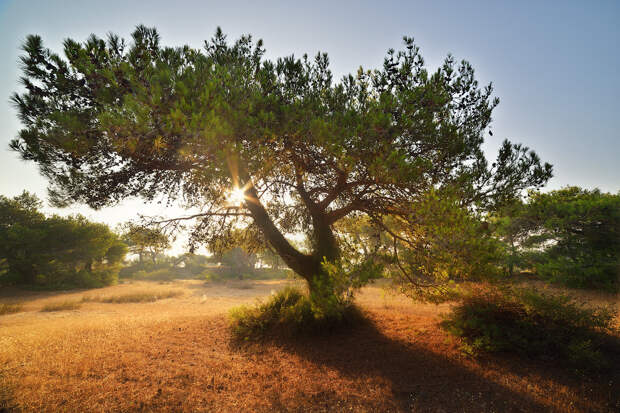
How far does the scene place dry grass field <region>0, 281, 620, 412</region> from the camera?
417 cm

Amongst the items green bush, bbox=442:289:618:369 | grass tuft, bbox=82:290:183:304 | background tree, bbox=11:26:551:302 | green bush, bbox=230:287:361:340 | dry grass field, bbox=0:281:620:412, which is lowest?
grass tuft, bbox=82:290:183:304

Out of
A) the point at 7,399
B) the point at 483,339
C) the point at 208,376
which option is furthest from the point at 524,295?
the point at 7,399

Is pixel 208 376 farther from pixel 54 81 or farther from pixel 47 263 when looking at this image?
pixel 47 263

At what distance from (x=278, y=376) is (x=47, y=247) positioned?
1142 inches

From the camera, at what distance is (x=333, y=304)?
5.96 m

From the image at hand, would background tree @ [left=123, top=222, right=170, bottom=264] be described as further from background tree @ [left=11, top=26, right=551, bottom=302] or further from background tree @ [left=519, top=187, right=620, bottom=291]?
background tree @ [left=519, top=187, right=620, bottom=291]

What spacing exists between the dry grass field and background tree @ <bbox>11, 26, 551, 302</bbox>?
205 cm

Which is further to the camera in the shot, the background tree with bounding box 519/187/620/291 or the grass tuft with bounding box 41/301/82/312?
the background tree with bounding box 519/187/620/291

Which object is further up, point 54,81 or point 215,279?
point 54,81

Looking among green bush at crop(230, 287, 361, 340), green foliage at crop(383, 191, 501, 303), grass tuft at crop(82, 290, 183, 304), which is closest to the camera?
green foliage at crop(383, 191, 501, 303)

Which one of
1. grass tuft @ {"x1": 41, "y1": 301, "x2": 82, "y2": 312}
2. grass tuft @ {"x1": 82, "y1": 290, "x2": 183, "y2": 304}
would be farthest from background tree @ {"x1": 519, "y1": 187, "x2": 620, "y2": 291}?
grass tuft @ {"x1": 41, "y1": 301, "x2": 82, "y2": 312}

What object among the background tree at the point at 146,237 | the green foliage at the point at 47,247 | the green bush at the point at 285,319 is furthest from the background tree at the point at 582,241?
the green foliage at the point at 47,247

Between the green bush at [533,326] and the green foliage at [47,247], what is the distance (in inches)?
1225

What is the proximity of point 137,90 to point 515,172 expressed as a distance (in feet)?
31.8
